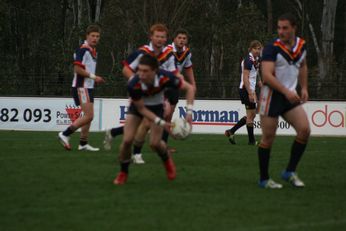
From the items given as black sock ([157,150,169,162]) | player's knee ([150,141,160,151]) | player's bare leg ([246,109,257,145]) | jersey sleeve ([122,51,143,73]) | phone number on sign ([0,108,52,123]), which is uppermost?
jersey sleeve ([122,51,143,73])

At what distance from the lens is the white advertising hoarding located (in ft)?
78.4

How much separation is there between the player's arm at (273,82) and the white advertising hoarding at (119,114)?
47.9 feet

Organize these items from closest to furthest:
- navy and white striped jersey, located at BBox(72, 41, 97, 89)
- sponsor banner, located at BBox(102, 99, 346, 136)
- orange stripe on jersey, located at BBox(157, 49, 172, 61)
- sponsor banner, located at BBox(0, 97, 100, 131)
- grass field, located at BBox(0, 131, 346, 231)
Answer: grass field, located at BBox(0, 131, 346, 231) < orange stripe on jersey, located at BBox(157, 49, 172, 61) < navy and white striped jersey, located at BBox(72, 41, 97, 89) < sponsor banner, located at BBox(102, 99, 346, 136) < sponsor banner, located at BBox(0, 97, 100, 131)

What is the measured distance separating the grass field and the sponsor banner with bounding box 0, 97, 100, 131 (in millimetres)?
11657

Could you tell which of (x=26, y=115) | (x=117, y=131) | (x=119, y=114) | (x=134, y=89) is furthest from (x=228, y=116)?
(x=134, y=89)

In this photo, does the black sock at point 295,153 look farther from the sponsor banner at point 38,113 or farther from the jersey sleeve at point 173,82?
the sponsor banner at point 38,113

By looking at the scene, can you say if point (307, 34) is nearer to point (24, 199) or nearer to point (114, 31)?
point (114, 31)

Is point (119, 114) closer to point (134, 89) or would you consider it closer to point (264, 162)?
point (264, 162)

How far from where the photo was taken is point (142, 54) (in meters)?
11.4

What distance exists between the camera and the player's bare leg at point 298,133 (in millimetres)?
9477

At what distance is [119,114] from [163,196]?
1633cm

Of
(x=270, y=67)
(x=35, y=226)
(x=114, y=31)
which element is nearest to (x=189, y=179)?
(x=270, y=67)

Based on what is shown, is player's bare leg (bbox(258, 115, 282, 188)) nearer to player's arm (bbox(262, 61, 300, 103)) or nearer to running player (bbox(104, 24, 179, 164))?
player's arm (bbox(262, 61, 300, 103))

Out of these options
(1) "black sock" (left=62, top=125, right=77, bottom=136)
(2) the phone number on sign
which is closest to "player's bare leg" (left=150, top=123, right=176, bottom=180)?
(1) "black sock" (left=62, top=125, right=77, bottom=136)
